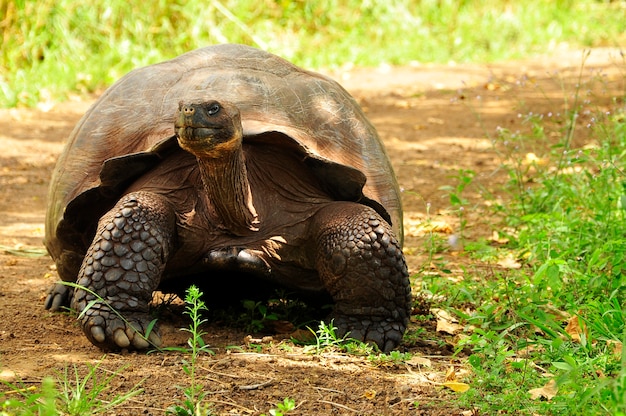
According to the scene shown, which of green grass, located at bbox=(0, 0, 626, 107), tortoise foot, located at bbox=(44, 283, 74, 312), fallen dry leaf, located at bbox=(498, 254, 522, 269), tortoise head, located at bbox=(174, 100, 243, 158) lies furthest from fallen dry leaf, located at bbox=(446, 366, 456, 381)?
green grass, located at bbox=(0, 0, 626, 107)

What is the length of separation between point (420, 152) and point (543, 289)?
3860 millimetres

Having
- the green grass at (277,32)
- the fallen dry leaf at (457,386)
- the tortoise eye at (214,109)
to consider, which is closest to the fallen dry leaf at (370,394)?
the fallen dry leaf at (457,386)

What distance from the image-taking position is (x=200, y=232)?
359cm

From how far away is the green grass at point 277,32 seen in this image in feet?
31.1

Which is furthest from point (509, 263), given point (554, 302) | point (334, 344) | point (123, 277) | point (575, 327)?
point (123, 277)

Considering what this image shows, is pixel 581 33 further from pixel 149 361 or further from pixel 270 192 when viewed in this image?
pixel 149 361

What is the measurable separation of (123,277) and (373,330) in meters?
0.95

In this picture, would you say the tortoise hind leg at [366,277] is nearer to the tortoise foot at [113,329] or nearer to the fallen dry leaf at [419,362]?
the fallen dry leaf at [419,362]

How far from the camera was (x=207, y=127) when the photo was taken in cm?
318

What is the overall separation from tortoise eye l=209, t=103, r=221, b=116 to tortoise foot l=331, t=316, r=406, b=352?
35.5 inches

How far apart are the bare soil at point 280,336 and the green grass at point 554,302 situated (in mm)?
120

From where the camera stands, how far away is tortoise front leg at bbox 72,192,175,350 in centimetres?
325

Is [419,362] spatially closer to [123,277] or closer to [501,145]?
[123,277]

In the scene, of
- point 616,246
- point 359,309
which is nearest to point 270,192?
point 359,309
